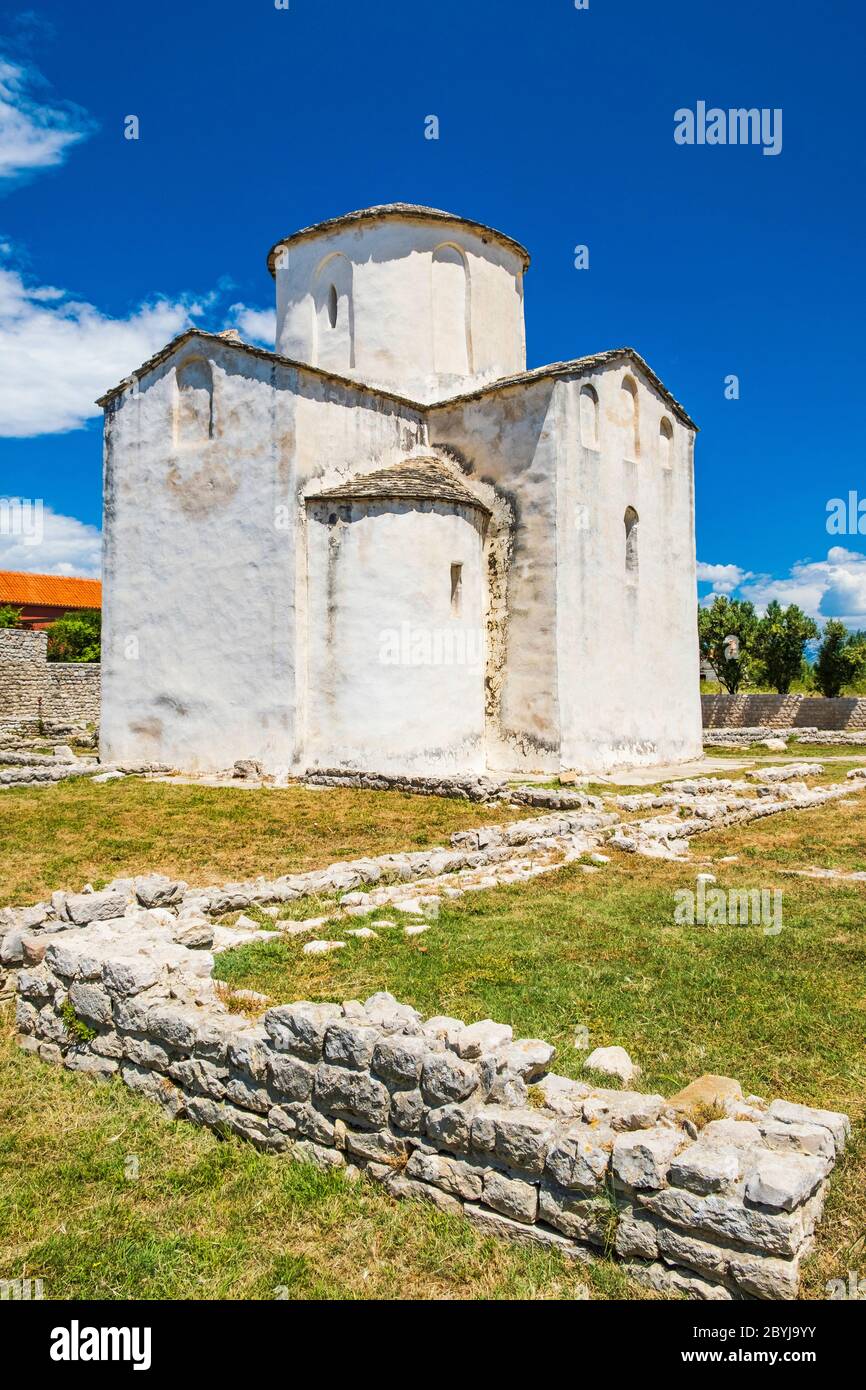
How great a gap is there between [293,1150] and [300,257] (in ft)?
70.0

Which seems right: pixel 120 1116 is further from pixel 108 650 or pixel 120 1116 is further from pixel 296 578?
pixel 108 650

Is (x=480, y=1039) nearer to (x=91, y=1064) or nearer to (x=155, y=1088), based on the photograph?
(x=155, y=1088)

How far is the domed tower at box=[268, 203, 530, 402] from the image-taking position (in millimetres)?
20203

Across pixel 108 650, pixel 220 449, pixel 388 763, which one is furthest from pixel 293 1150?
pixel 108 650

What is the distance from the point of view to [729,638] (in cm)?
4059

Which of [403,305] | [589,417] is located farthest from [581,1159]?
[403,305]

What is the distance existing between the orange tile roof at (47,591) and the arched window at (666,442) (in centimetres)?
4162

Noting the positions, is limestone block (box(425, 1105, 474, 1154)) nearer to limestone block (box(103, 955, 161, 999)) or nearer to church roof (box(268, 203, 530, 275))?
limestone block (box(103, 955, 161, 999))

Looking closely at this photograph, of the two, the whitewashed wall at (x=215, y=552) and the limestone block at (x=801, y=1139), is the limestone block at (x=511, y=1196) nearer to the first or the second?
the limestone block at (x=801, y=1139)

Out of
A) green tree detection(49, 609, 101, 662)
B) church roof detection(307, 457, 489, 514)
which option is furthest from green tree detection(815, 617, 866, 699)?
green tree detection(49, 609, 101, 662)

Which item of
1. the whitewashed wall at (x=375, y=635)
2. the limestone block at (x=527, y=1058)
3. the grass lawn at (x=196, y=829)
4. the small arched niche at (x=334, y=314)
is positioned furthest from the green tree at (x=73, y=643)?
the limestone block at (x=527, y=1058)

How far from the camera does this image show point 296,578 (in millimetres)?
16250

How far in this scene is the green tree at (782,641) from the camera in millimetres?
39781

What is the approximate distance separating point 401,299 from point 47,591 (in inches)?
1722
